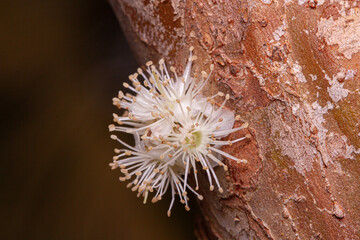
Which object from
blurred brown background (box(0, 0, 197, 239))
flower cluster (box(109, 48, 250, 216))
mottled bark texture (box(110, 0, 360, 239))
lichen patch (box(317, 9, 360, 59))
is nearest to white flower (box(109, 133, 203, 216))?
flower cluster (box(109, 48, 250, 216))

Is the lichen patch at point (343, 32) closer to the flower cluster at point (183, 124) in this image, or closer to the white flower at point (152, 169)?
the flower cluster at point (183, 124)

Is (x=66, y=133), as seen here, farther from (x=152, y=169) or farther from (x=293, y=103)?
(x=293, y=103)

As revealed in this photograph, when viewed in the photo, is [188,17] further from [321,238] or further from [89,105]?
[89,105]

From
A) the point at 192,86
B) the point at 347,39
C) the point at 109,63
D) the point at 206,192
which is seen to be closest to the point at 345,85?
the point at 347,39

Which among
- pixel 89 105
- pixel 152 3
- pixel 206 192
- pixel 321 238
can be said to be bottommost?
pixel 321 238

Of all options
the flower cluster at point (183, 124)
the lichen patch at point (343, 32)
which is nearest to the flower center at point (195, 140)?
the flower cluster at point (183, 124)
